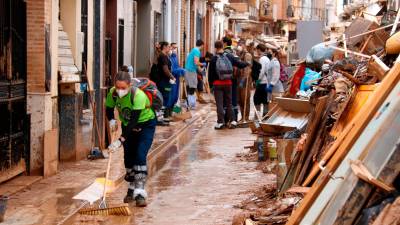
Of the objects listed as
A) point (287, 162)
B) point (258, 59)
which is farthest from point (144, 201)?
point (258, 59)

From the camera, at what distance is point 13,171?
37.0 feet

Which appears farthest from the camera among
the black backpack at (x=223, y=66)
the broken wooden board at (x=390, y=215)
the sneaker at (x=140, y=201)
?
the black backpack at (x=223, y=66)

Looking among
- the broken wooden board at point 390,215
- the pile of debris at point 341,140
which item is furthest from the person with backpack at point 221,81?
the broken wooden board at point 390,215

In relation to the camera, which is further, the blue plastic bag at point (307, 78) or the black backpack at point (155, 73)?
the black backpack at point (155, 73)

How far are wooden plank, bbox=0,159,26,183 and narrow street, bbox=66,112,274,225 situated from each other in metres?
1.25

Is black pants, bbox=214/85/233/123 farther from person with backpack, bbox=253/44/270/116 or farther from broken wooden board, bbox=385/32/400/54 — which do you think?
broken wooden board, bbox=385/32/400/54

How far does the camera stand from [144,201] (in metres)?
10.5

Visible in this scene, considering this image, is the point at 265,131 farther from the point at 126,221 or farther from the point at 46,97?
the point at 126,221

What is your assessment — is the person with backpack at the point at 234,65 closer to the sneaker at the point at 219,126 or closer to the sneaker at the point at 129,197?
the sneaker at the point at 219,126

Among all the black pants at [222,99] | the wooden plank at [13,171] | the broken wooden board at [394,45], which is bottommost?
the wooden plank at [13,171]

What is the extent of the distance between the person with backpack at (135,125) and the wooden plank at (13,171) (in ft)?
4.86

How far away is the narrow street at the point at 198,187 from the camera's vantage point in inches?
388

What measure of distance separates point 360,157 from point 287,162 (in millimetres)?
4108

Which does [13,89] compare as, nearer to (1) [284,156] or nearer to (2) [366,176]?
(1) [284,156]
